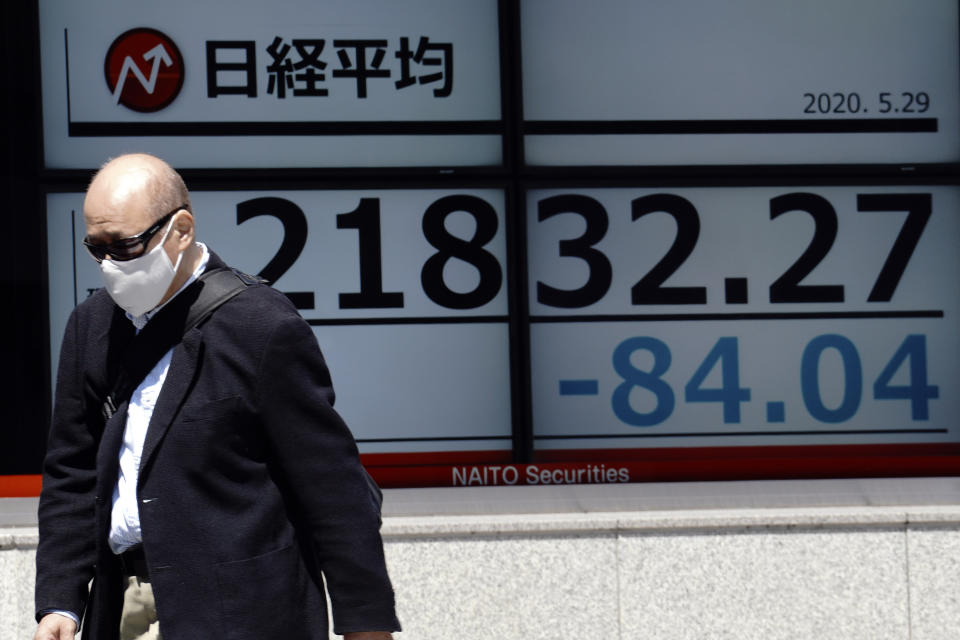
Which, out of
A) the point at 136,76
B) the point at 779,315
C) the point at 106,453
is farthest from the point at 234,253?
the point at 106,453

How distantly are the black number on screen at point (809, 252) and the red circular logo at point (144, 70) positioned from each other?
9.90 ft

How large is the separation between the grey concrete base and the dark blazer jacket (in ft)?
8.67

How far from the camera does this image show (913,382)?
5879 millimetres

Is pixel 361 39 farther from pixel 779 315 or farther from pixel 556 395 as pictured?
pixel 779 315

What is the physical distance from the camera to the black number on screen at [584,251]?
5727 millimetres

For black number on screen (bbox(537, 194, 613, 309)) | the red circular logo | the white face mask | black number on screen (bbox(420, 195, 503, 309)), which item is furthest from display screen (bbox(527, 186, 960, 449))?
the white face mask

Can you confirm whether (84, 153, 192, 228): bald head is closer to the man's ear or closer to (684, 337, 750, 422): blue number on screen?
the man's ear

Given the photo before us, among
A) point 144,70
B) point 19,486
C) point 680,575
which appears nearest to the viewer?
point 680,575

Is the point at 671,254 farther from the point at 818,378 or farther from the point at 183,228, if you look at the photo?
the point at 183,228

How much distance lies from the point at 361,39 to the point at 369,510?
372cm

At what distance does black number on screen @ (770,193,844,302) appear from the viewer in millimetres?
5816

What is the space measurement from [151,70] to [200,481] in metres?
3.71

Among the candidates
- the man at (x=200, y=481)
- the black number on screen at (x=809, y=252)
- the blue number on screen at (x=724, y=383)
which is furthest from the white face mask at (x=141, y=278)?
the black number on screen at (x=809, y=252)

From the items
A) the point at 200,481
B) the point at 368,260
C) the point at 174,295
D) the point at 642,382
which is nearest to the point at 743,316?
the point at 642,382
